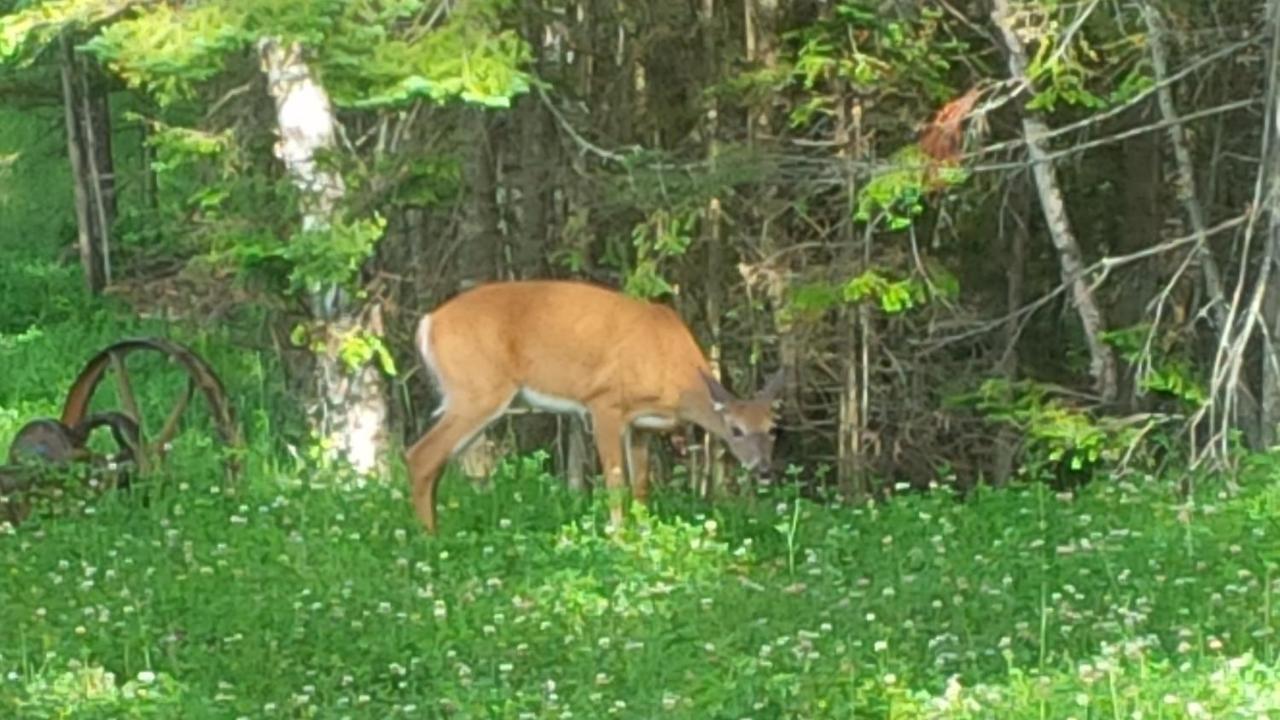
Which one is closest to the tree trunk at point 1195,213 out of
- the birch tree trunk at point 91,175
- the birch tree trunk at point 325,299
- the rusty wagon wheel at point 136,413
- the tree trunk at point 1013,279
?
the tree trunk at point 1013,279

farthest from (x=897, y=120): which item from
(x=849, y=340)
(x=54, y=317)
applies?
(x=54, y=317)

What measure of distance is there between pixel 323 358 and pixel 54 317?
16.5 meters

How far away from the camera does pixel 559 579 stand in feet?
27.3

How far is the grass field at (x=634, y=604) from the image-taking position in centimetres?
639

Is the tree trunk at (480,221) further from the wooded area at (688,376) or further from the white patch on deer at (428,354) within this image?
the white patch on deer at (428,354)

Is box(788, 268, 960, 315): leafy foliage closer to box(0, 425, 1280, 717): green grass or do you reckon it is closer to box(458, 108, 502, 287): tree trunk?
box(0, 425, 1280, 717): green grass

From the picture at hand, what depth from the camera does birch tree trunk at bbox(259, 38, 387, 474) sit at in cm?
1127

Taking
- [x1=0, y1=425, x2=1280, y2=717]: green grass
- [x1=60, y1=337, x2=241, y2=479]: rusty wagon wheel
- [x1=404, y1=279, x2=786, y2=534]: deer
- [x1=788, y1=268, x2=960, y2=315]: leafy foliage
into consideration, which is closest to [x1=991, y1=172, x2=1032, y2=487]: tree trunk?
[x1=788, y1=268, x2=960, y2=315]: leafy foliage

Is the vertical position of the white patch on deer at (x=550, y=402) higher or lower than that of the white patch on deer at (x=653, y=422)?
higher

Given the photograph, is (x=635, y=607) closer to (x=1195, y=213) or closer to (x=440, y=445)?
(x=440, y=445)

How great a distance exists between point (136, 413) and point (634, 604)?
4.59 m

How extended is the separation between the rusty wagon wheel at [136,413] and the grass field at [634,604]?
0.20m

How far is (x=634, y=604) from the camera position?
25.9 feet

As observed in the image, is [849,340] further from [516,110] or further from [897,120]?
[516,110]
